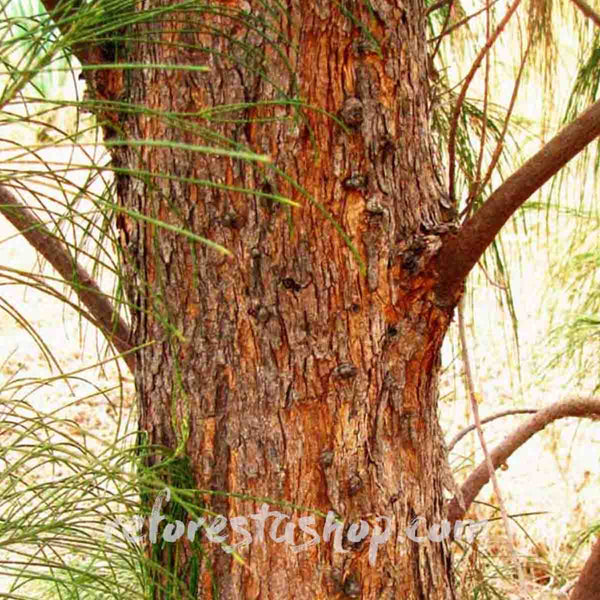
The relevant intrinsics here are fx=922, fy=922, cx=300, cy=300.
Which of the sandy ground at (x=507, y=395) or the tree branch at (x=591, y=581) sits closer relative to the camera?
the tree branch at (x=591, y=581)

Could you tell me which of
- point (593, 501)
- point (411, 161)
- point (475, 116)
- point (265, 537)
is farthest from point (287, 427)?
point (593, 501)

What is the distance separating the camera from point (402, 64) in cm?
68

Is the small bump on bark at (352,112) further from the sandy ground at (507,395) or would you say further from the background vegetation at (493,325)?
the sandy ground at (507,395)

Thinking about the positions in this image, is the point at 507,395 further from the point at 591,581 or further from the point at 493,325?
the point at 591,581

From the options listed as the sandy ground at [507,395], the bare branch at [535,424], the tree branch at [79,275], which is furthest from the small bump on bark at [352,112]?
the sandy ground at [507,395]

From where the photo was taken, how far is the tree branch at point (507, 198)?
0.63 metres

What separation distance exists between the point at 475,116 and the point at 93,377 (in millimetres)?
2042

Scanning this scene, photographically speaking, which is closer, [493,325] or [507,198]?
[507,198]

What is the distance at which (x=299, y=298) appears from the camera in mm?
653

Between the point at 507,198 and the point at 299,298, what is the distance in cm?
16

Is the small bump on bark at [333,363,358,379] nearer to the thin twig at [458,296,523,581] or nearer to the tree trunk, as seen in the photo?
the tree trunk

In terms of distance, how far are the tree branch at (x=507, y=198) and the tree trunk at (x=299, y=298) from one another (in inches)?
0.6

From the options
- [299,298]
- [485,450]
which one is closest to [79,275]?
[299,298]

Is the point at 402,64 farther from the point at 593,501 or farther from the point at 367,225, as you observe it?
the point at 593,501
